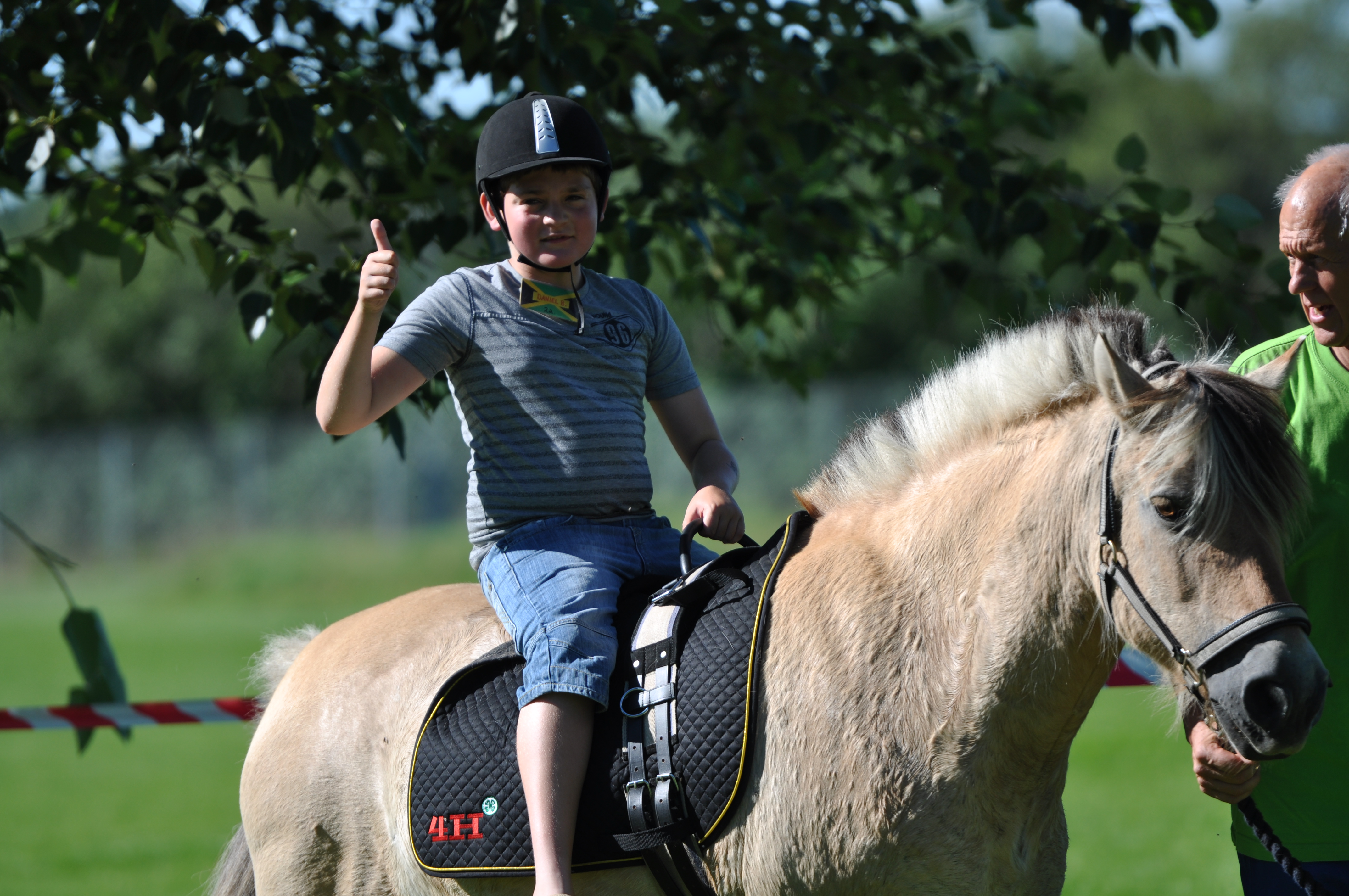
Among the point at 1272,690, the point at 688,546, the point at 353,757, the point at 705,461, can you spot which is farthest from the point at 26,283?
the point at 1272,690

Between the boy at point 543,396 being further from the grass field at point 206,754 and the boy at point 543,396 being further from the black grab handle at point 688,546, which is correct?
the grass field at point 206,754

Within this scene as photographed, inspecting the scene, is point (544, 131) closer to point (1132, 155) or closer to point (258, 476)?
point (1132, 155)

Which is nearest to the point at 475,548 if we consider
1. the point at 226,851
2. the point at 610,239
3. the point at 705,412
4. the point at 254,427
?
the point at 705,412

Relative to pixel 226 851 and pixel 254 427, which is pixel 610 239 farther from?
pixel 254 427

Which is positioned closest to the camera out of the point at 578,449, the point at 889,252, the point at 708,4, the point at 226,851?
the point at 578,449

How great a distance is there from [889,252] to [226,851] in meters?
3.45

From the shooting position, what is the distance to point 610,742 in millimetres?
2477

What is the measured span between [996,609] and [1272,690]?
1.58 feet

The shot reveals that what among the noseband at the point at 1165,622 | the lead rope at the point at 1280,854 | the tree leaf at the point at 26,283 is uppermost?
the tree leaf at the point at 26,283

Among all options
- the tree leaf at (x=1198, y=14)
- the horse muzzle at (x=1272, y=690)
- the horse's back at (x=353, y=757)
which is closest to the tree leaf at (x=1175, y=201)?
the tree leaf at (x=1198, y=14)

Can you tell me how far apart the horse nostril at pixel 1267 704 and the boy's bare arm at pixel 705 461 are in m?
1.08

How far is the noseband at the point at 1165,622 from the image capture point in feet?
6.43

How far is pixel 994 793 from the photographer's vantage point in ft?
7.39

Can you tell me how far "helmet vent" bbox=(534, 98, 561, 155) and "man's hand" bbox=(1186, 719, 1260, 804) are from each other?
1798mm
